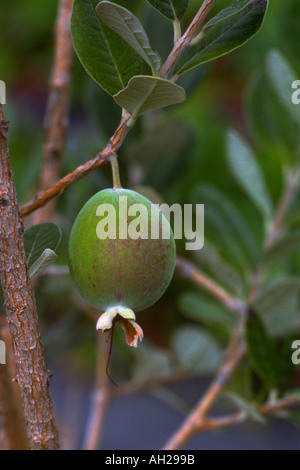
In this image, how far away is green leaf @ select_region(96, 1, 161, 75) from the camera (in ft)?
1.15

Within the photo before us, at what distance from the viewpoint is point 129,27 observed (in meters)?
0.36

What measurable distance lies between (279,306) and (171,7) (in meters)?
0.40

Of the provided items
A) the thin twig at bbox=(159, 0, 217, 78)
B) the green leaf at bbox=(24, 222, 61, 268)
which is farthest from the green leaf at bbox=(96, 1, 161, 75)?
the green leaf at bbox=(24, 222, 61, 268)

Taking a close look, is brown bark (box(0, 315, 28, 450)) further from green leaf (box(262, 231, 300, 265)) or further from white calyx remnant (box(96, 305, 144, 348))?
green leaf (box(262, 231, 300, 265))

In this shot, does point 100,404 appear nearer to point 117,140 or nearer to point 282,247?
point 282,247

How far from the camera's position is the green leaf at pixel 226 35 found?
0.38 meters

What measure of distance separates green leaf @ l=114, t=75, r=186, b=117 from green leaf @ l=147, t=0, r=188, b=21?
6 cm

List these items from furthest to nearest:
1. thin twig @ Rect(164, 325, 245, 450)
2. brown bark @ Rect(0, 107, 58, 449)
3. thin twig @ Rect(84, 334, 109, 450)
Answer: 1. thin twig @ Rect(84, 334, 109, 450)
2. thin twig @ Rect(164, 325, 245, 450)
3. brown bark @ Rect(0, 107, 58, 449)

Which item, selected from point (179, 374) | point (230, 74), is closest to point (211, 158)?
point (179, 374)

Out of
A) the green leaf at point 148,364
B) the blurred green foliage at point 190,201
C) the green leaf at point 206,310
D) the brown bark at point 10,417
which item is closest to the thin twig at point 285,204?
the blurred green foliage at point 190,201

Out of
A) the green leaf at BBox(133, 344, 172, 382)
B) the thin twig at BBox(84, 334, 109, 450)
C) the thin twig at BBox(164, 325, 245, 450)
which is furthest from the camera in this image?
the green leaf at BBox(133, 344, 172, 382)

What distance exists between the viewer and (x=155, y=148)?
0.77m
